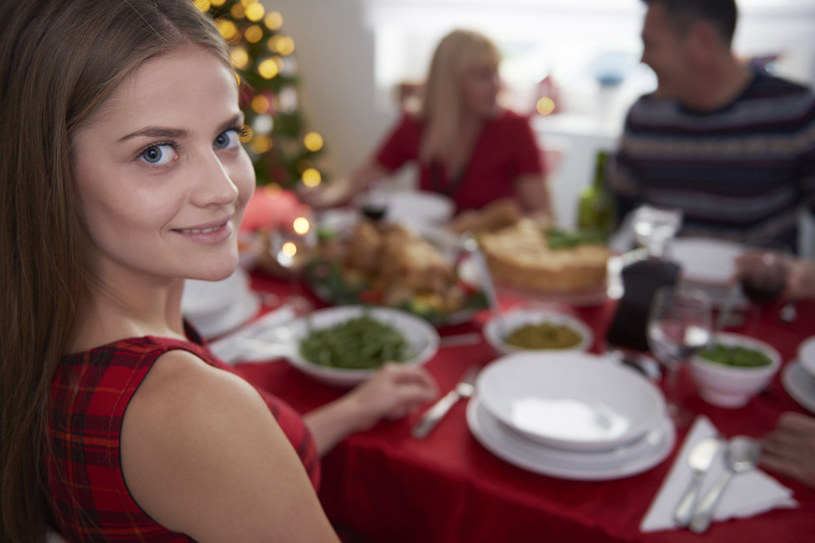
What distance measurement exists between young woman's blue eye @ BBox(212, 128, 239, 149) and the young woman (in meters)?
0.01

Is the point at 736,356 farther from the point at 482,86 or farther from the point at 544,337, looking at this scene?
the point at 482,86

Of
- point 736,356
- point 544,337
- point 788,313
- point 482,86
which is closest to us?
point 736,356

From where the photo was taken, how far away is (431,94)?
3047 mm

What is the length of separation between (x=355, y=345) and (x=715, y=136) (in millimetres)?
1855

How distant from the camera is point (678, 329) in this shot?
48.5 inches

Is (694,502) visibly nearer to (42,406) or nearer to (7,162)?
(42,406)

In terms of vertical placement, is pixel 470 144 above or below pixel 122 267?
below

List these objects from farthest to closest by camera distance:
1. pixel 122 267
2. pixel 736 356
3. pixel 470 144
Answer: pixel 470 144 < pixel 736 356 < pixel 122 267

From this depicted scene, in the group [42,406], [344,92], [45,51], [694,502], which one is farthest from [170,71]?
[344,92]

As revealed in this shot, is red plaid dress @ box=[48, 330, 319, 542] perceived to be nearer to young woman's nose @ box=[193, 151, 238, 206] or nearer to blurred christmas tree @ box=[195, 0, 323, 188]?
young woman's nose @ box=[193, 151, 238, 206]

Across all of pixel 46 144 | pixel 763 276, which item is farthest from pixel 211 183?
pixel 763 276

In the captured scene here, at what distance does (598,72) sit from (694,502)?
4.09 meters

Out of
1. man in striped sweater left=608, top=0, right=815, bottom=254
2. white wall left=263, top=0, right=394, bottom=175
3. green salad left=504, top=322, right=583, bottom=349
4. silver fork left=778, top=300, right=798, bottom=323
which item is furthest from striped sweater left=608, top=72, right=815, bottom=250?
white wall left=263, top=0, right=394, bottom=175

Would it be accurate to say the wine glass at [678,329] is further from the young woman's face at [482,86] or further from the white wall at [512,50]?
the white wall at [512,50]
